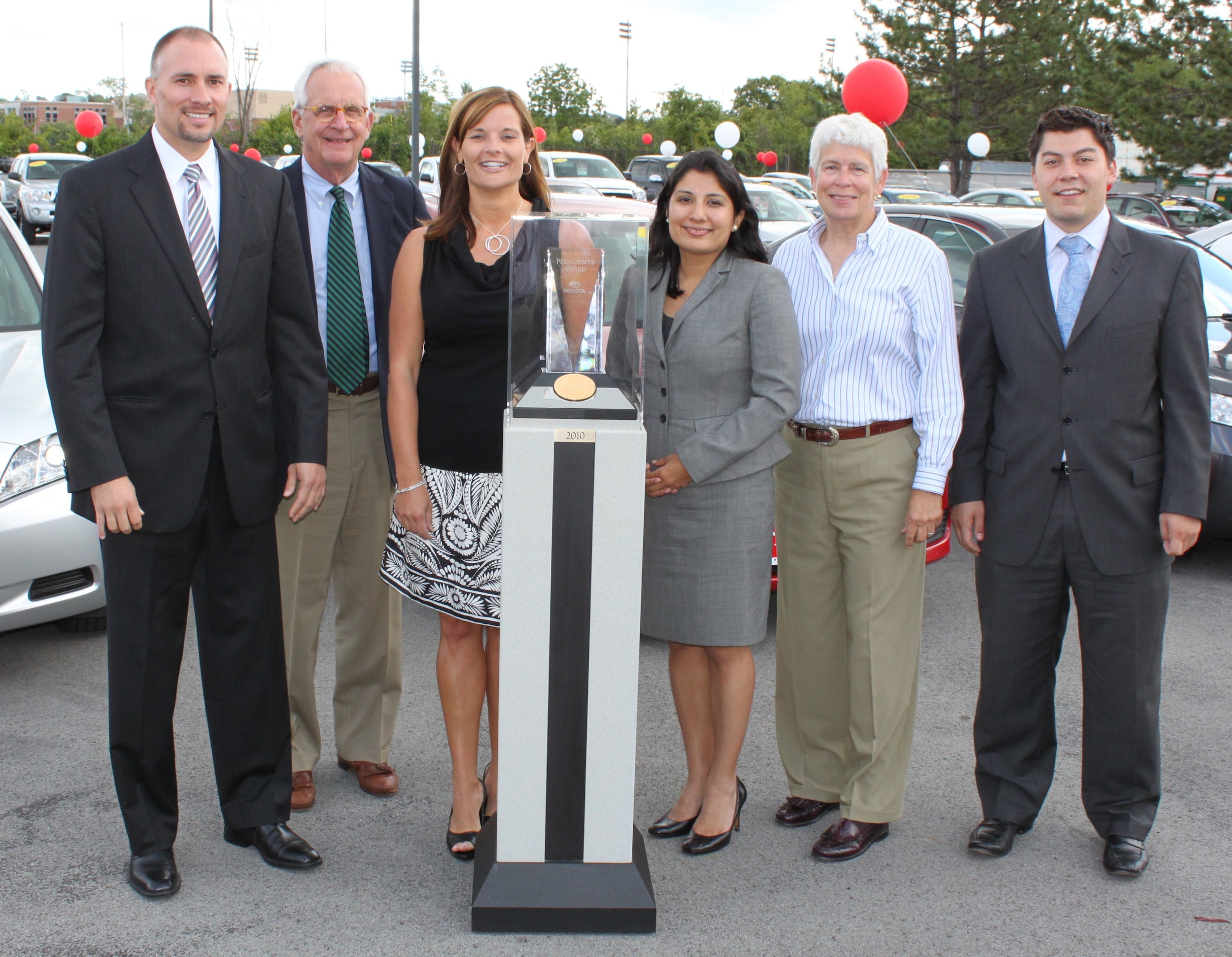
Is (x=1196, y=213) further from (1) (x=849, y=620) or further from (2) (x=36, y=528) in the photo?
(2) (x=36, y=528)

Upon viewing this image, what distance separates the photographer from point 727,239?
3150 millimetres

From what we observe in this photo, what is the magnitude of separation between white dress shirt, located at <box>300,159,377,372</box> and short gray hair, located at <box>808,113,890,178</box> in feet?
4.46

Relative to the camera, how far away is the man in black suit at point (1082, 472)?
3094 mm

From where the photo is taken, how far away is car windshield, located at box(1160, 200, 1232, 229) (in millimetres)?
26062

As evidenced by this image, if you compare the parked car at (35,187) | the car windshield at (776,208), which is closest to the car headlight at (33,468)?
the car windshield at (776,208)

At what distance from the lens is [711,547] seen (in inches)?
125

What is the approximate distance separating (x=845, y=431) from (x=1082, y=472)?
639mm

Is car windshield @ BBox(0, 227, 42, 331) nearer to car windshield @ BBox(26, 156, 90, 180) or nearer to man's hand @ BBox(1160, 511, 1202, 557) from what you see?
man's hand @ BBox(1160, 511, 1202, 557)

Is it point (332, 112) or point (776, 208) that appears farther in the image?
point (776, 208)

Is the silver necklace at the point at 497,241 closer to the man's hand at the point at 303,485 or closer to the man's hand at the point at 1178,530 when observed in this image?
the man's hand at the point at 303,485

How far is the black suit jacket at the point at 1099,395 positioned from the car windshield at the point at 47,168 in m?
27.5

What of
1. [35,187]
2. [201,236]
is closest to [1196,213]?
[35,187]

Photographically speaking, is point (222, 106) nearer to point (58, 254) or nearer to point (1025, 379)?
point (58, 254)

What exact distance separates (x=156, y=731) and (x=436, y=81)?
55483 millimetres
